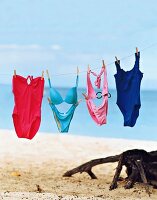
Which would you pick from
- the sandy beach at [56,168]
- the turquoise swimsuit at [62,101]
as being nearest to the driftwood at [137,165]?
the sandy beach at [56,168]

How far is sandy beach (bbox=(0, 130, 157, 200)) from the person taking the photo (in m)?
8.88

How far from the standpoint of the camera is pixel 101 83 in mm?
10094

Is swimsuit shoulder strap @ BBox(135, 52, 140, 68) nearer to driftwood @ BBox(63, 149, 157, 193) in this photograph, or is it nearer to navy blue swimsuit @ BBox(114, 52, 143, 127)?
A: navy blue swimsuit @ BBox(114, 52, 143, 127)

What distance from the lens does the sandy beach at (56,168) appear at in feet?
29.1

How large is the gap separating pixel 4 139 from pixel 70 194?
9.64m

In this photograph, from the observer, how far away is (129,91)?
31.9 ft

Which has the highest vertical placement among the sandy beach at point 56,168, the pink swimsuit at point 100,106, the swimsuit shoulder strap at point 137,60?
the swimsuit shoulder strap at point 137,60

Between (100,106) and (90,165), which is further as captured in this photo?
(90,165)

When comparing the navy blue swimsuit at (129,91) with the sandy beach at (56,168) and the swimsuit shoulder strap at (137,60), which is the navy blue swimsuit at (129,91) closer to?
the swimsuit shoulder strap at (137,60)

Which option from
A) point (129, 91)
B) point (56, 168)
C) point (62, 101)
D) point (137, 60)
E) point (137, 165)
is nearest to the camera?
point (137, 165)

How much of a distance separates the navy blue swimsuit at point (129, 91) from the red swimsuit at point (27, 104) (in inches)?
59.0

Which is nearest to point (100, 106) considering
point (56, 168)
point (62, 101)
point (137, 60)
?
point (62, 101)

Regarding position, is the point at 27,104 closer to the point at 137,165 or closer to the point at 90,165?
the point at 90,165

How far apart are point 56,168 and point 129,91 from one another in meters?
3.48
